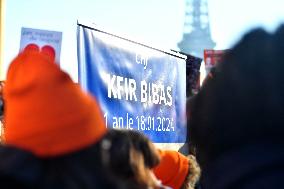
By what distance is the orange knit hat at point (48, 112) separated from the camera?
1.37m

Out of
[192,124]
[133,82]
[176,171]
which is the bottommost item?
[176,171]

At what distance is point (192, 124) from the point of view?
1.61 metres

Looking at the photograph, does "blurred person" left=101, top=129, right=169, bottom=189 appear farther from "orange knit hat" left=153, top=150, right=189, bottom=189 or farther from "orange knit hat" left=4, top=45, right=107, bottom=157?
"orange knit hat" left=153, top=150, right=189, bottom=189

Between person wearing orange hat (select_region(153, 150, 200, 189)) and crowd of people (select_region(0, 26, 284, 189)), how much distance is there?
245 cm

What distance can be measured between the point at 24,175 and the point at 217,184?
52cm

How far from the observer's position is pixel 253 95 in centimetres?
146

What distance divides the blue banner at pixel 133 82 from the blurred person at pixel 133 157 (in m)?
0.92

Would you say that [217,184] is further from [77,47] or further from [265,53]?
[77,47]

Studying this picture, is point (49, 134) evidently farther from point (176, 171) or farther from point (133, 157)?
point (176, 171)

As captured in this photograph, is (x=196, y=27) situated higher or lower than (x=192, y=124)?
higher

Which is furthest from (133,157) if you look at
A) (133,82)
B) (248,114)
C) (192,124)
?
(133,82)

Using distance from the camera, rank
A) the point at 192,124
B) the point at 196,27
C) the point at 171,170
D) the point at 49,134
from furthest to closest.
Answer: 1. the point at 196,27
2. the point at 171,170
3. the point at 192,124
4. the point at 49,134

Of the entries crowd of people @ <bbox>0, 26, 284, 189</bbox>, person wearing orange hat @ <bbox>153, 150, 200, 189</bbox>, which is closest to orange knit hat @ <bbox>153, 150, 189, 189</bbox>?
person wearing orange hat @ <bbox>153, 150, 200, 189</bbox>

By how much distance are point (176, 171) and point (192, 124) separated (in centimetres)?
253
